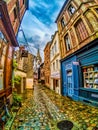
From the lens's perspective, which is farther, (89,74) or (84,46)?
(84,46)

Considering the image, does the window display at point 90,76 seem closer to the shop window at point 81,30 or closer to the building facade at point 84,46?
the building facade at point 84,46

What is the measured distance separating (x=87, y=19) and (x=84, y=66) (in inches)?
159

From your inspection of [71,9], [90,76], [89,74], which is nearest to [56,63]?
[71,9]

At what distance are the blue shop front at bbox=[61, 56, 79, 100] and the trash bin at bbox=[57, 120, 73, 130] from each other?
655cm

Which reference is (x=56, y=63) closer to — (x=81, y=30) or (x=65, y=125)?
(x=81, y=30)

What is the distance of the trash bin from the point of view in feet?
19.3

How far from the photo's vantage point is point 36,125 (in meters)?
6.33

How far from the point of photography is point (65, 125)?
20.5 ft

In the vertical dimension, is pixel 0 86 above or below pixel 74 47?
below

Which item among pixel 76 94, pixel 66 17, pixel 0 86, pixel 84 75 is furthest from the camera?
pixel 66 17

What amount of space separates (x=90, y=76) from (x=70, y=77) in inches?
174

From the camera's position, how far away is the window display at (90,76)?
1027 cm

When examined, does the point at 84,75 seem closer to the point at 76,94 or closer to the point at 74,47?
the point at 76,94

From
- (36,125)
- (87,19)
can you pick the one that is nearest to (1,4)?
(36,125)
